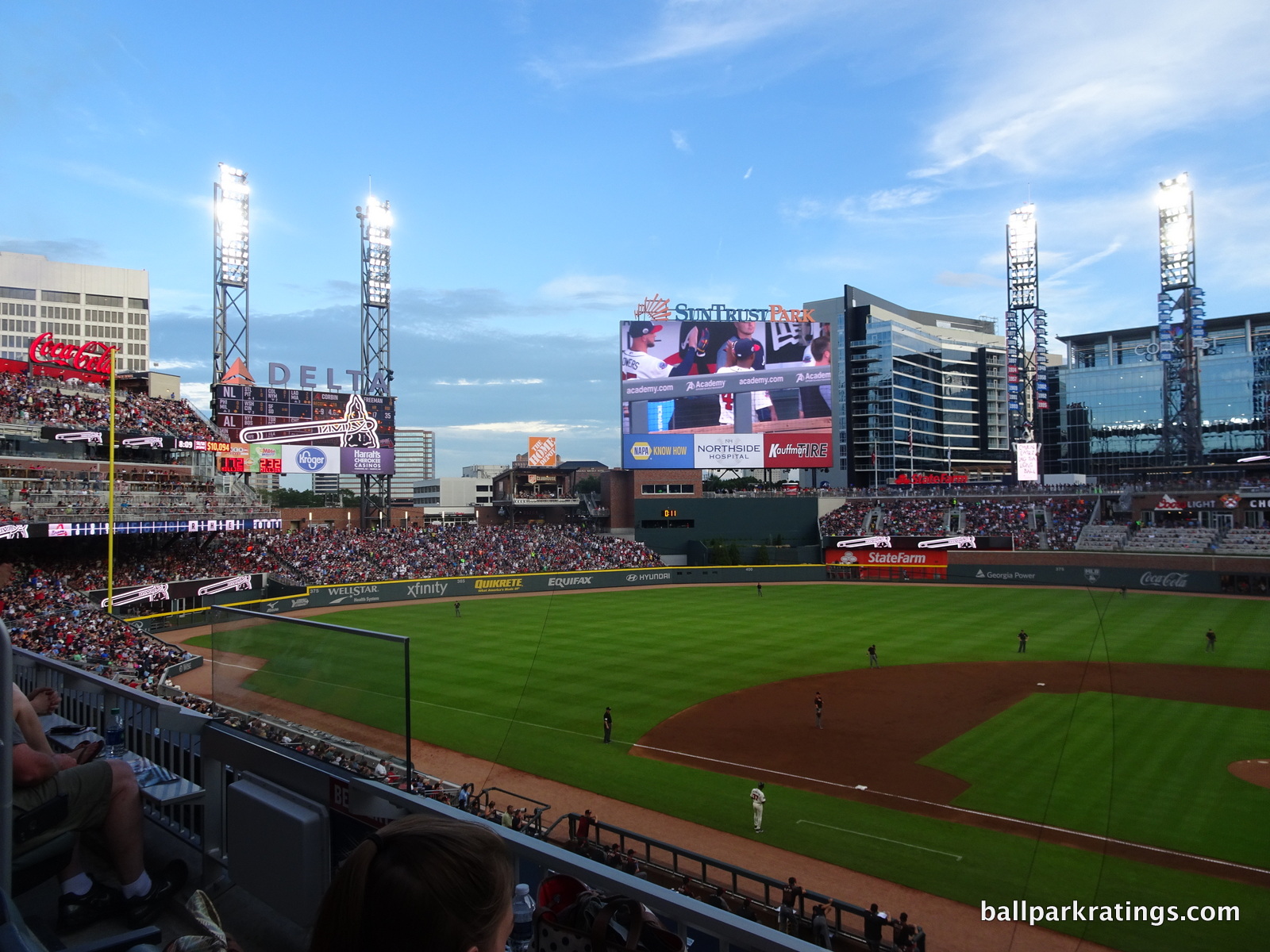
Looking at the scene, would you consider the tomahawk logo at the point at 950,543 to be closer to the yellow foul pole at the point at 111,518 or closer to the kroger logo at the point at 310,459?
the kroger logo at the point at 310,459

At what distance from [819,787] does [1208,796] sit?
7276 millimetres

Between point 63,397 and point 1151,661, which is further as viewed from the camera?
point 63,397

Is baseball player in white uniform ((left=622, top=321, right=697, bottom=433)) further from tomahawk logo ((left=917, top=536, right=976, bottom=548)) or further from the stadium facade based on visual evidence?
the stadium facade

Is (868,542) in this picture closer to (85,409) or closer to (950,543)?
(950,543)

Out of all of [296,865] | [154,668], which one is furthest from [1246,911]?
[154,668]

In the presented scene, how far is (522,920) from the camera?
3.73 meters

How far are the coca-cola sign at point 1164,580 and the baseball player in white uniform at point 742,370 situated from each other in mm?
27808

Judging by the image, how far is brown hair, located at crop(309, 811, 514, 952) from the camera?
5.54ft

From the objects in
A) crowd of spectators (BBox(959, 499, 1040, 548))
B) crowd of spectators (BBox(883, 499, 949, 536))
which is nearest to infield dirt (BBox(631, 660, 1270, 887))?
crowd of spectators (BBox(959, 499, 1040, 548))

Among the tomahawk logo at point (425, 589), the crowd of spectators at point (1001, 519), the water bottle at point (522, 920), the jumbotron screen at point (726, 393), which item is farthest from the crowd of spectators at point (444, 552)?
the water bottle at point (522, 920)

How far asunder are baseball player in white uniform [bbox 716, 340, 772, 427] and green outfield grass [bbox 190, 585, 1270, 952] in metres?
26.1

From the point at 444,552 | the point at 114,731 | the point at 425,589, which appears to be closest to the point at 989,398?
the point at 444,552

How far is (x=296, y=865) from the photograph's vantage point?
475cm

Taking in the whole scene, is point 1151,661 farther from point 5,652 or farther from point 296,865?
point 5,652
